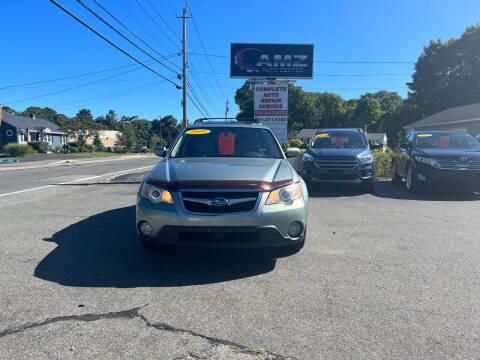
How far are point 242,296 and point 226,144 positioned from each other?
2.58 metres

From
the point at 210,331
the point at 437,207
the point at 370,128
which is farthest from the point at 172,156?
the point at 370,128

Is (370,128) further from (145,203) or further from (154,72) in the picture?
(145,203)

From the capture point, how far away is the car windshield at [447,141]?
9422 mm

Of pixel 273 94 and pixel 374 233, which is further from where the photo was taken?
pixel 273 94

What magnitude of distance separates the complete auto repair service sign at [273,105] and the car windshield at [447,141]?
673 cm

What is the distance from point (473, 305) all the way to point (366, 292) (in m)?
0.86

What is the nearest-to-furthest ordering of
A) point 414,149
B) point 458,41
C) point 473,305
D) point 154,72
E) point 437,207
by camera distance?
point 473,305 < point 437,207 < point 414,149 < point 154,72 < point 458,41

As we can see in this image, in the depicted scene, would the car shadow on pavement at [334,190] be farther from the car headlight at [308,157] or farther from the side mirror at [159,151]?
the side mirror at [159,151]

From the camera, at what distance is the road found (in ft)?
8.02

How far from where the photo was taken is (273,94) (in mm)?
15914

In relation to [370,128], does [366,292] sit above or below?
below

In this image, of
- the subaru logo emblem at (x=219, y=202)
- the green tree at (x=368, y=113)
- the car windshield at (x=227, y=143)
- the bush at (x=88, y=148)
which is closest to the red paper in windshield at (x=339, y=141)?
the car windshield at (x=227, y=143)

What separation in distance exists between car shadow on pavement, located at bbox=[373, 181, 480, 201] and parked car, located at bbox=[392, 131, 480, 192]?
30 centimetres

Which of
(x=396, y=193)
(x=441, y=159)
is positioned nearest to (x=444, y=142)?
(x=441, y=159)
